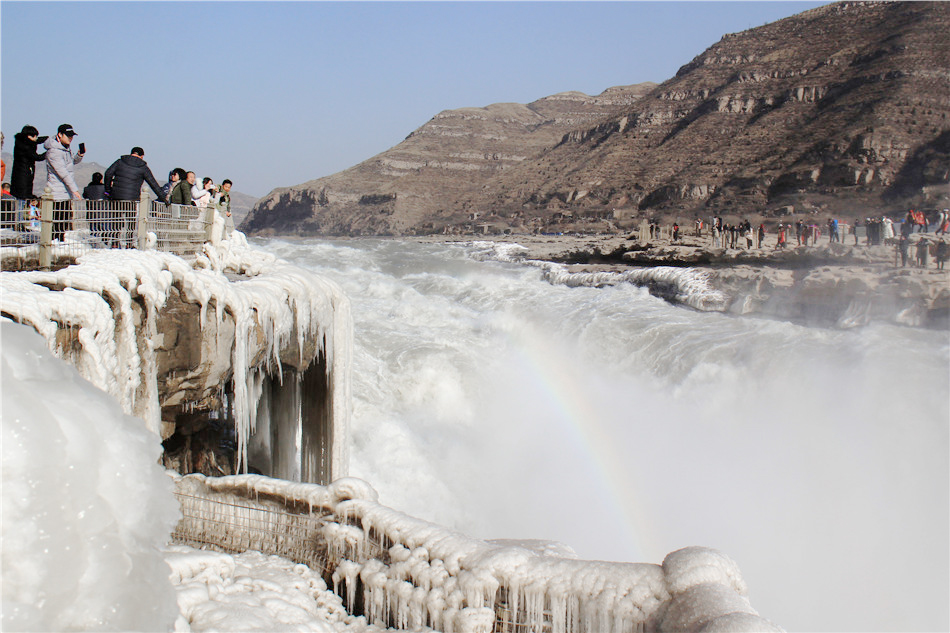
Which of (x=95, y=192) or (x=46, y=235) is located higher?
(x=95, y=192)

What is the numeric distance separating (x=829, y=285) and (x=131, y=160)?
652 inches

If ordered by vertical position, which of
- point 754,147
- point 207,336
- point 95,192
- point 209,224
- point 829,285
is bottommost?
point 207,336

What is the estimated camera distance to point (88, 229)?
682cm

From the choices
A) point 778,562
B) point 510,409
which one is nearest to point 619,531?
point 778,562

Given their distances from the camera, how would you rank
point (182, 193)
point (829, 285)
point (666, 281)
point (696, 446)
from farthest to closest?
point (666, 281) → point (829, 285) → point (696, 446) → point (182, 193)

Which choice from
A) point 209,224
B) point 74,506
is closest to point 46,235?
point 209,224

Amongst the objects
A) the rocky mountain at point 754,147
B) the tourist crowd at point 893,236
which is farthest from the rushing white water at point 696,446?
the rocky mountain at point 754,147

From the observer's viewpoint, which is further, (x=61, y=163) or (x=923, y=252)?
(x=923, y=252)

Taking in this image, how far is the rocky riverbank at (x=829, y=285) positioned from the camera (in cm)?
1616

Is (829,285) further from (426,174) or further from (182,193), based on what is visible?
(426,174)

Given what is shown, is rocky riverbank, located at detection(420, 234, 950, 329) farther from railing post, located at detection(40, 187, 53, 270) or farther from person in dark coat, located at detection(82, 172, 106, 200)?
railing post, located at detection(40, 187, 53, 270)

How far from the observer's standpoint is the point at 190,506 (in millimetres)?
5312

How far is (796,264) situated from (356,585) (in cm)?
2074

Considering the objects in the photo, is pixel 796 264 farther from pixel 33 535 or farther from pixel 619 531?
pixel 33 535
